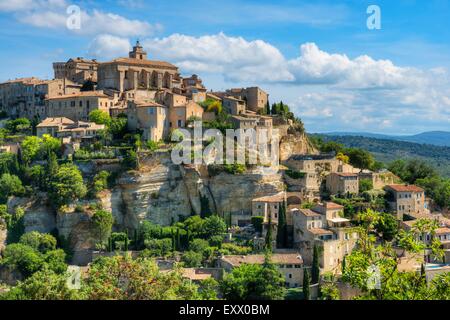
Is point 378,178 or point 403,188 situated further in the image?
point 378,178

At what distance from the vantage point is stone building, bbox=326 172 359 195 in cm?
5788

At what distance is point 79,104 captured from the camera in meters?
65.1

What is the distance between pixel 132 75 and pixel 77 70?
8415 mm

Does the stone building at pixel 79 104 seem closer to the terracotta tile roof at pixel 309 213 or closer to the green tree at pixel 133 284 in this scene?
the terracotta tile roof at pixel 309 213

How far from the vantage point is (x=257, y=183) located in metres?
56.6

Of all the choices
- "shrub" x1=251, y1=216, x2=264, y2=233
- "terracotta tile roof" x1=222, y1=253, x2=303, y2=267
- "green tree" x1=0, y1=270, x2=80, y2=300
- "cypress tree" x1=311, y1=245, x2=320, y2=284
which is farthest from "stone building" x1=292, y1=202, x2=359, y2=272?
"green tree" x1=0, y1=270, x2=80, y2=300

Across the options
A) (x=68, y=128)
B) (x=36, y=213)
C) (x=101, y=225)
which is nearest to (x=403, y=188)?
(x=101, y=225)

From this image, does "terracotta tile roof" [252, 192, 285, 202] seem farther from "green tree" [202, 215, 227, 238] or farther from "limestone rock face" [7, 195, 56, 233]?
"limestone rock face" [7, 195, 56, 233]

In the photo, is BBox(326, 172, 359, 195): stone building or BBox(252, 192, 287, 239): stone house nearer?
BBox(252, 192, 287, 239): stone house

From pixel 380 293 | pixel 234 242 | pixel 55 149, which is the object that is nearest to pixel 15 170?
pixel 55 149

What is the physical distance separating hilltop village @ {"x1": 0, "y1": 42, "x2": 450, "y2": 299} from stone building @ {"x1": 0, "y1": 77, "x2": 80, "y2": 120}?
1.53 m

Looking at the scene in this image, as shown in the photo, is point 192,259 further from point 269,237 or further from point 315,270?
point 315,270

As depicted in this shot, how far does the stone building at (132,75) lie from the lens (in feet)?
224

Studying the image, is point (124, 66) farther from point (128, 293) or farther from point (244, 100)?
point (128, 293)
